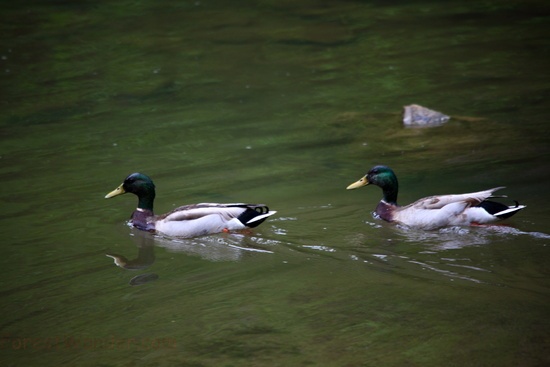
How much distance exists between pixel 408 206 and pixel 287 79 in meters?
7.14

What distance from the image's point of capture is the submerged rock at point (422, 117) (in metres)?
13.1

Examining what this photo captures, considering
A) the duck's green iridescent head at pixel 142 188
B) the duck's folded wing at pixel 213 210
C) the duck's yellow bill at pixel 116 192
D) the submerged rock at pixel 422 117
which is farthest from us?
the submerged rock at pixel 422 117

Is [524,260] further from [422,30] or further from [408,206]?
[422,30]

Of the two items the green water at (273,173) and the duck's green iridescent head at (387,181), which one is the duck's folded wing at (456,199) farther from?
the duck's green iridescent head at (387,181)

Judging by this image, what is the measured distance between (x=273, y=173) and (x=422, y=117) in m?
2.92

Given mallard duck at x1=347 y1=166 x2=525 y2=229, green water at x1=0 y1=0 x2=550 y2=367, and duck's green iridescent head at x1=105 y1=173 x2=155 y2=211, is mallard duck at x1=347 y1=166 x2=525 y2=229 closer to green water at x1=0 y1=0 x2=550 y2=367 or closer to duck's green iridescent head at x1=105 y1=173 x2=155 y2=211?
green water at x1=0 y1=0 x2=550 y2=367

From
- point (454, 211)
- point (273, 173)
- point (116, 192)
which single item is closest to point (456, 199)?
point (454, 211)

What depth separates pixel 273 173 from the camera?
1146cm

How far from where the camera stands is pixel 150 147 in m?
13.0

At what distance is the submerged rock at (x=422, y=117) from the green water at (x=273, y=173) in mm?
218

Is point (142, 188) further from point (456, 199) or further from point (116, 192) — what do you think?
point (456, 199)

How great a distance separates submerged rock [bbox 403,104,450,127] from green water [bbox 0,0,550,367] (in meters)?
0.22

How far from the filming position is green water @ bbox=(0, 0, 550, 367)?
22.8ft

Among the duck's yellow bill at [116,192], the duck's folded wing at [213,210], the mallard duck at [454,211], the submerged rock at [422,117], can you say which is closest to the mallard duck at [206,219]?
the duck's folded wing at [213,210]
